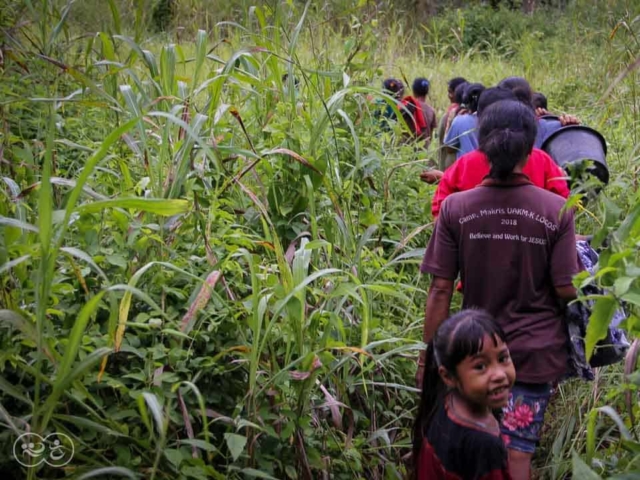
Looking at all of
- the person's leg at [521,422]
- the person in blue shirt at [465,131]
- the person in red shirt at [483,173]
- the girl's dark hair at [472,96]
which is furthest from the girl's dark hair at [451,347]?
the girl's dark hair at [472,96]

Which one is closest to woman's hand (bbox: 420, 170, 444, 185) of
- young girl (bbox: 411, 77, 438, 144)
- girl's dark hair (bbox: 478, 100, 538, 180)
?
girl's dark hair (bbox: 478, 100, 538, 180)

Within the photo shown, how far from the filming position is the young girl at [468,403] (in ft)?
7.26

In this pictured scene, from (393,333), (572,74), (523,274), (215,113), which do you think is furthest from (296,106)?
(572,74)

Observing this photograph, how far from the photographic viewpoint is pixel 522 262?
2.72 metres

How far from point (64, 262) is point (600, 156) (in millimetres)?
2785

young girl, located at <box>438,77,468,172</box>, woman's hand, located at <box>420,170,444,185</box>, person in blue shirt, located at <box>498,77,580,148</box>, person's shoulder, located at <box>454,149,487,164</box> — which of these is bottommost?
young girl, located at <box>438,77,468,172</box>

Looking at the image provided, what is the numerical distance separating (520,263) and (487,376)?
1.84 feet

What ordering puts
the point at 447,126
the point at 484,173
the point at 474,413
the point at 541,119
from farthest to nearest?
the point at 447,126, the point at 541,119, the point at 484,173, the point at 474,413

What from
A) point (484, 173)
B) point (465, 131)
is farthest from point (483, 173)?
point (465, 131)

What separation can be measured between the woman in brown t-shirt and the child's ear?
1.36 ft

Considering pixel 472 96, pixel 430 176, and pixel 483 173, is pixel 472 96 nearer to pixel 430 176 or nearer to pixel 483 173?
pixel 430 176

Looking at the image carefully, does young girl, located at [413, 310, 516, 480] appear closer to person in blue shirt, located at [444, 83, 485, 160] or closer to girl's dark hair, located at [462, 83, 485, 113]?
person in blue shirt, located at [444, 83, 485, 160]

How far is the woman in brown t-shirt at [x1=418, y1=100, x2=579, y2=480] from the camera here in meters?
2.70

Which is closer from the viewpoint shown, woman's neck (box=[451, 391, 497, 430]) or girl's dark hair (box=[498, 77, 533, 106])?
woman's neck (box=[451, 391, 497, 430])
